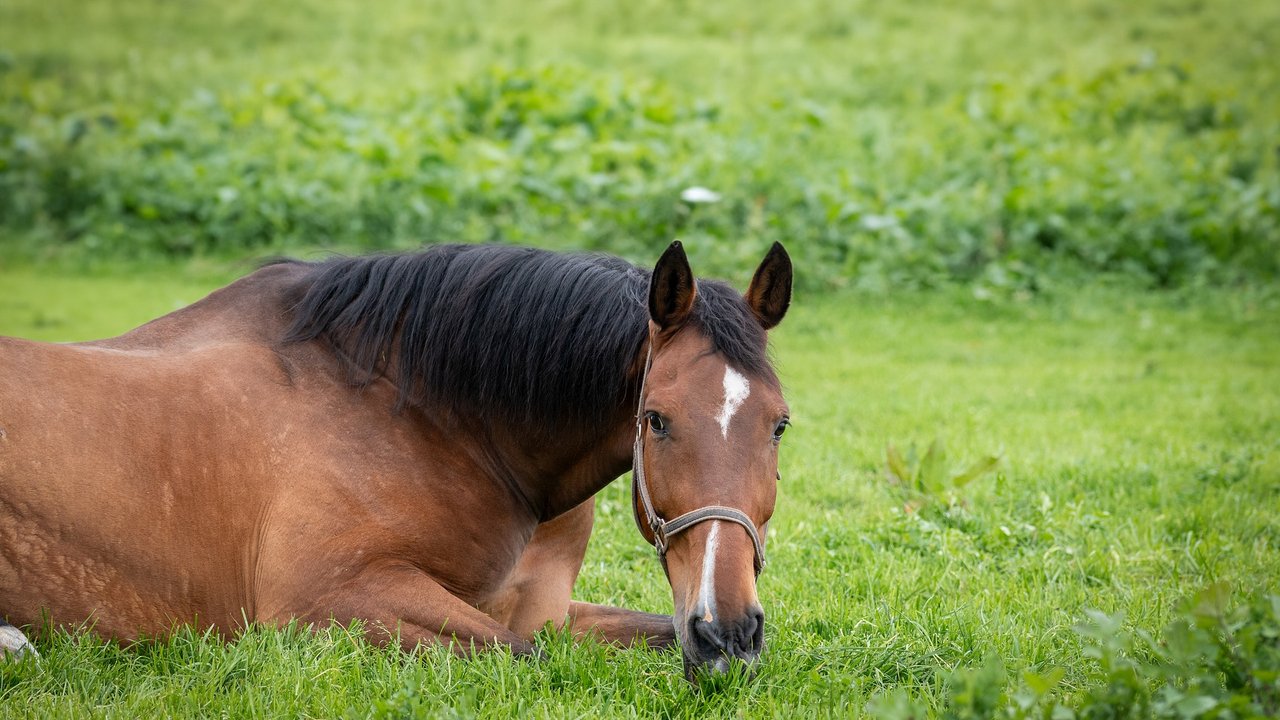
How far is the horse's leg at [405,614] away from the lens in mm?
3463

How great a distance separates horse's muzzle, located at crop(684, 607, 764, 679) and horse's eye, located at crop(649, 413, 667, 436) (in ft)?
1.82

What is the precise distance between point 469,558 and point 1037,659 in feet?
6.30

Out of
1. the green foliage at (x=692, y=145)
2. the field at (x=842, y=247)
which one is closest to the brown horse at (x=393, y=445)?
the field at (x=842, y=247)

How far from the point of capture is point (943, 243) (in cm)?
1134

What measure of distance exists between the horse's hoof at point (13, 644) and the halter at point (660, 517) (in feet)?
6.09

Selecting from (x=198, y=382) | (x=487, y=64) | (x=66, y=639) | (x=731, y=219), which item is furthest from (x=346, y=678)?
(x=487, y=64)

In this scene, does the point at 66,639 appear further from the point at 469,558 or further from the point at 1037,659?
the point at 1037,659

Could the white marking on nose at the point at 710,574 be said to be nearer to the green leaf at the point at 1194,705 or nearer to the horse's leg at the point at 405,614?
the horse's leg at the point at 405,614

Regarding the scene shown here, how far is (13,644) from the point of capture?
11.0 feet

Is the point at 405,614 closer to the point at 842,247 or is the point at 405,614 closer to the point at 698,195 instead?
the point at 698,195

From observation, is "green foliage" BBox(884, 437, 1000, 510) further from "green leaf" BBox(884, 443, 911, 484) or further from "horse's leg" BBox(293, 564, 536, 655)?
"horse's leg" BBox(293, 564, 536, 655)

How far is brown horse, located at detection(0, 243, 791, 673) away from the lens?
3301mm

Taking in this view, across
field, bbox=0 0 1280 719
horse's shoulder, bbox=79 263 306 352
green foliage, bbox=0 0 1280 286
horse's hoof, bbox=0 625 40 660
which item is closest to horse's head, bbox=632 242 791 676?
field, bbox=0 0 1280 719

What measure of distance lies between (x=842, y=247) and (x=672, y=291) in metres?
8.46
